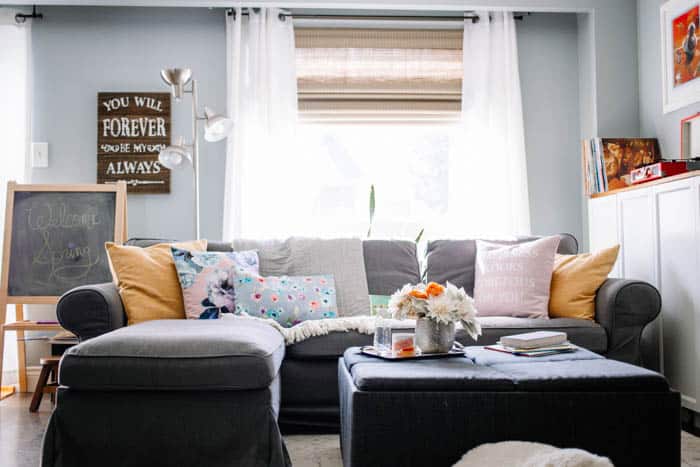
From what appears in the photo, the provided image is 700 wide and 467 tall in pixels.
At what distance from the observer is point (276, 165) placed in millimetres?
4121

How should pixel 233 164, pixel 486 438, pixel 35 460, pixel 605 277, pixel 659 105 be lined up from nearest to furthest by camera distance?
1. pixel 486 438
2. pixel 35 460
3. pixel 605 277
4. pixel 659 105
5. pixel 233 164

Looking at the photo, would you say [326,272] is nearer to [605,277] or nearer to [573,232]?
[605,277]

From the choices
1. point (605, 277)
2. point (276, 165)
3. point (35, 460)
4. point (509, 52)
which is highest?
point (509, 52)

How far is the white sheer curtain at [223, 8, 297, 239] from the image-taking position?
4.10 meters

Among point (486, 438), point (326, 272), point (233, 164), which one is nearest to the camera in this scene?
point (486, 438)

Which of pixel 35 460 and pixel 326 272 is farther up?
pixel 326 272

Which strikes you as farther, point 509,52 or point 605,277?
point 509,52

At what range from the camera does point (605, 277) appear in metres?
3.12

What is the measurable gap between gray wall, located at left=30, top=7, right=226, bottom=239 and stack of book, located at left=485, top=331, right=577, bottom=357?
2.40 m

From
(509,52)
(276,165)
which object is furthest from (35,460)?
(509,52)

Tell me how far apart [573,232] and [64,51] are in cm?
345

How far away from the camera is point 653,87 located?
3912 millimetres

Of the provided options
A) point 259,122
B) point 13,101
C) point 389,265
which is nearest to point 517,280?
point 389,265

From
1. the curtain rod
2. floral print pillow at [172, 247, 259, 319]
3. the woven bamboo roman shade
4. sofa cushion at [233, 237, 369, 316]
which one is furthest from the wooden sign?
floral print pillow at [172, 247, 259, 319]
